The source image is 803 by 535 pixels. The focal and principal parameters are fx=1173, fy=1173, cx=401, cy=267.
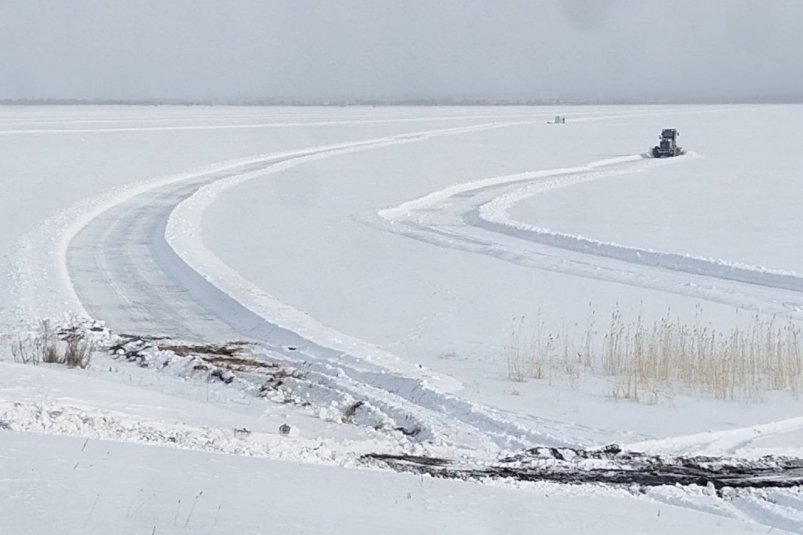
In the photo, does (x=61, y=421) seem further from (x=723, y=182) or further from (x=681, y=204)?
(x=723, y=182)

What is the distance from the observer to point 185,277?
18.9m

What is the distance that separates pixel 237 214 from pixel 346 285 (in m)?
12.3

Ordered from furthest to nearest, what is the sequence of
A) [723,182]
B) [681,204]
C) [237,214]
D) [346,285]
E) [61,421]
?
1. [723,182]
2. [681,204]
3. [237,214]
4. [346,285]
5. [61,421]

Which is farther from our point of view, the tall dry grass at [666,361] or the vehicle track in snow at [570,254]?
the vehicle track in snow at [570,254]

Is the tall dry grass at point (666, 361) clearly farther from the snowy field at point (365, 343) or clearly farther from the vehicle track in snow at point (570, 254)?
the vehicle track in snow at point (570, 254)

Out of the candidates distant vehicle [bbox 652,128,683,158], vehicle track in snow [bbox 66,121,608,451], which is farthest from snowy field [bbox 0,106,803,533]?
distant vehicle [bbox 652,128,683,158]

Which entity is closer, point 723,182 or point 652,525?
point 652,525

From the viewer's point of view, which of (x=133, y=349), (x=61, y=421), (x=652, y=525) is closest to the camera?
(x=652, y=525)

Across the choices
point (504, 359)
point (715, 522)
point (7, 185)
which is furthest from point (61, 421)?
point (7, 185)

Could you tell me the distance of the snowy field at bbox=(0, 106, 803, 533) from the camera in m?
6.74

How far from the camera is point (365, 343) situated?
45.2 ft

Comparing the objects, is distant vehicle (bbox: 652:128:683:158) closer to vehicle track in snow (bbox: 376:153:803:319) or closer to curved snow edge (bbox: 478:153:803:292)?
vehicle track in snow (bbox: 376:153:803:319)

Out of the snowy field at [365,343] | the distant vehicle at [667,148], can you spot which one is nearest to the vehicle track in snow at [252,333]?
the snowy field at [365,343]

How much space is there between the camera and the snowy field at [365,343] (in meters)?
6.74
